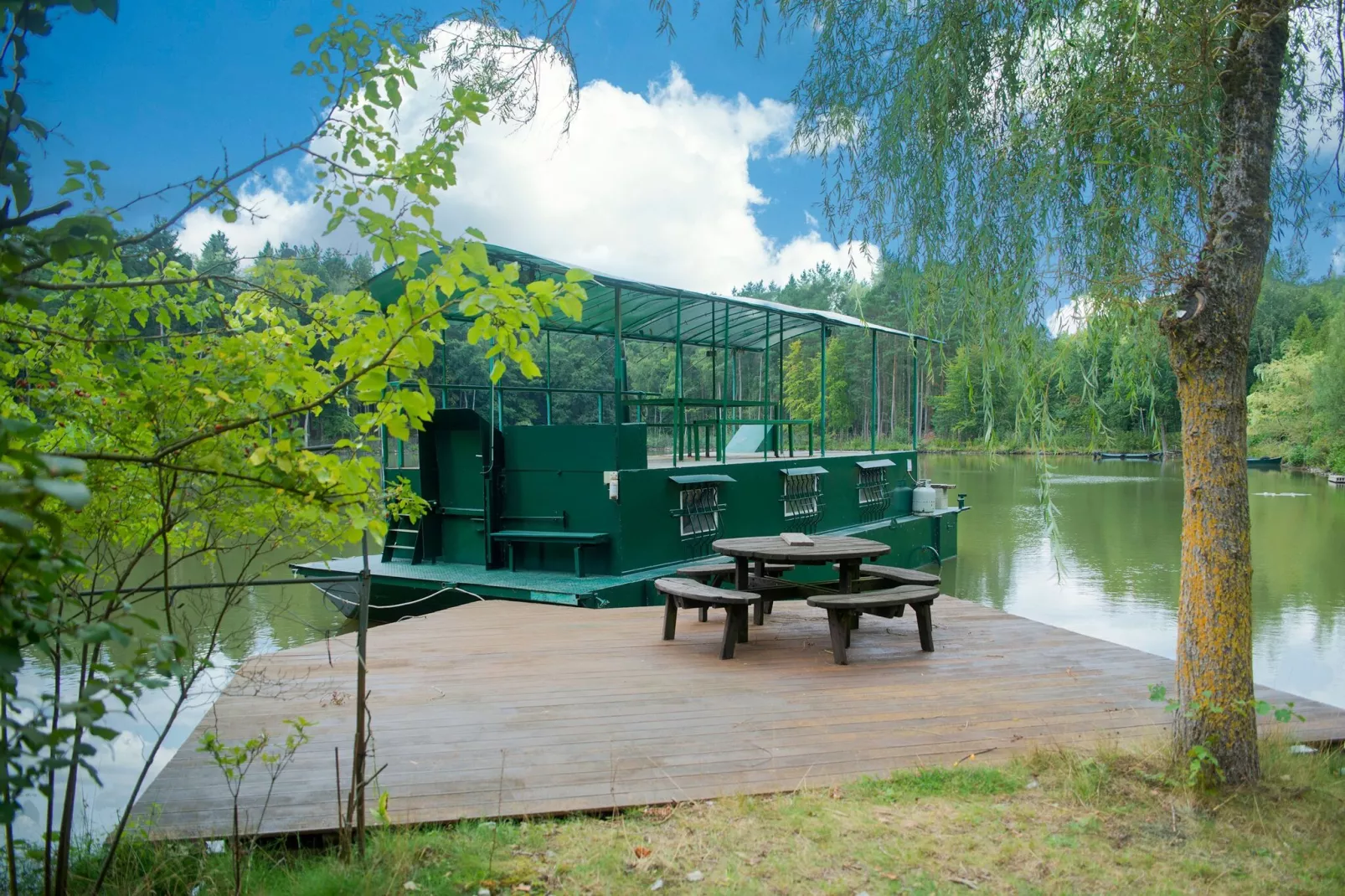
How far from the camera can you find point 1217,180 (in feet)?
11.1

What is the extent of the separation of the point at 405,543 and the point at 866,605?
236 inches

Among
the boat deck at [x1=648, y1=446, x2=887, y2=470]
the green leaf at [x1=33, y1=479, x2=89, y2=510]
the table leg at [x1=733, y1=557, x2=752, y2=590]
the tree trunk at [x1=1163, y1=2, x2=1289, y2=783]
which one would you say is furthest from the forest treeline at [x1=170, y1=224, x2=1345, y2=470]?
the table leg at [x1=733, y1=557, x2=752, y2=590]

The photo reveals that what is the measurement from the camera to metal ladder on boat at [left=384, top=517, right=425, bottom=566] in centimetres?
930

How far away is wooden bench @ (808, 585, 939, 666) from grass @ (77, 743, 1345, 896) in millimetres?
1812

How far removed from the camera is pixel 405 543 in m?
9.53

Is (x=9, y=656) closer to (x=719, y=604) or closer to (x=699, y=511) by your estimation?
(x=719, y=604)

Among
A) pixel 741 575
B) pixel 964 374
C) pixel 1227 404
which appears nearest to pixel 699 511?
pixel 741 575

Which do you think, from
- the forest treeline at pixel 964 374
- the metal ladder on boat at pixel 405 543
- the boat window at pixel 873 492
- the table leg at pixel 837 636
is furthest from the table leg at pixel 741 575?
the boat window at pixel 873 492

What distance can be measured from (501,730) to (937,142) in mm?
3368

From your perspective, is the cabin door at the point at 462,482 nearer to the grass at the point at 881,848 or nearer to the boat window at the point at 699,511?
the boat window at the point at 699,511

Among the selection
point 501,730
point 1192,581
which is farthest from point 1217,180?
point 501,730

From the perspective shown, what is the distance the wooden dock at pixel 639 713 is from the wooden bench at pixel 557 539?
212 centimetres

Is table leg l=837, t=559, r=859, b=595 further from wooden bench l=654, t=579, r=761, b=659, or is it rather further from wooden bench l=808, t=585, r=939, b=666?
wooden bench l=654, t=579, r=761, b=659

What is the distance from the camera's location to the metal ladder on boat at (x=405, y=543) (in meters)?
9.30
